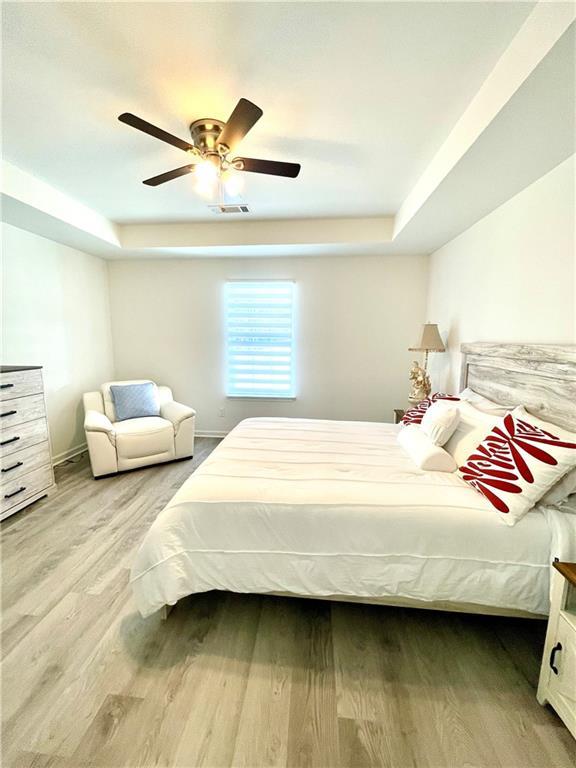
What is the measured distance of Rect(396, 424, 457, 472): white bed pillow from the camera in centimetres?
192

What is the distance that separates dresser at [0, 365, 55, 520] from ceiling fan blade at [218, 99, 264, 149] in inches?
90.8

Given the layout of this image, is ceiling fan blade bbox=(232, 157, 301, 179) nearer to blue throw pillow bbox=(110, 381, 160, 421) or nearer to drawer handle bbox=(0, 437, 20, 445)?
drawer handle bbox=(0, 437, 20, 445)

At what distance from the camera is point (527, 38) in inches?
49.1

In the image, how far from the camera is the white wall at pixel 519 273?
5.90ft

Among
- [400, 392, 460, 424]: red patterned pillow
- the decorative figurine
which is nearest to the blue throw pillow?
[400, 392, 460, 424]: red patterned pillow

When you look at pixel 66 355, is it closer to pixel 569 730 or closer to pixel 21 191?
pixel 21 191

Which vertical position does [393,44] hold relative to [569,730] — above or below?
above

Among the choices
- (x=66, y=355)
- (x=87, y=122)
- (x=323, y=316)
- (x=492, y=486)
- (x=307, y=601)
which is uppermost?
(x=87, y=122)

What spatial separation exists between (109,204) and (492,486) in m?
3.76

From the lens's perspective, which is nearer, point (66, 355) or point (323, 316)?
point (66, 355)

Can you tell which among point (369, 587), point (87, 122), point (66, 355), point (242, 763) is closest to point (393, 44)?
point (87, 122)

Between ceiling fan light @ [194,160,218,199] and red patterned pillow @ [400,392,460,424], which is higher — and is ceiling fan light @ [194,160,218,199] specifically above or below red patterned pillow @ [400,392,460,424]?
above

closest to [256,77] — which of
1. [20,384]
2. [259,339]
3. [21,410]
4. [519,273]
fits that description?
[519,273]

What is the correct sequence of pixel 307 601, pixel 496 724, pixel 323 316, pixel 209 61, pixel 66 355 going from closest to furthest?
pixel 496 724, pixel 209 61, pixel 307 601, pixel 66 355, pixel 323 316
